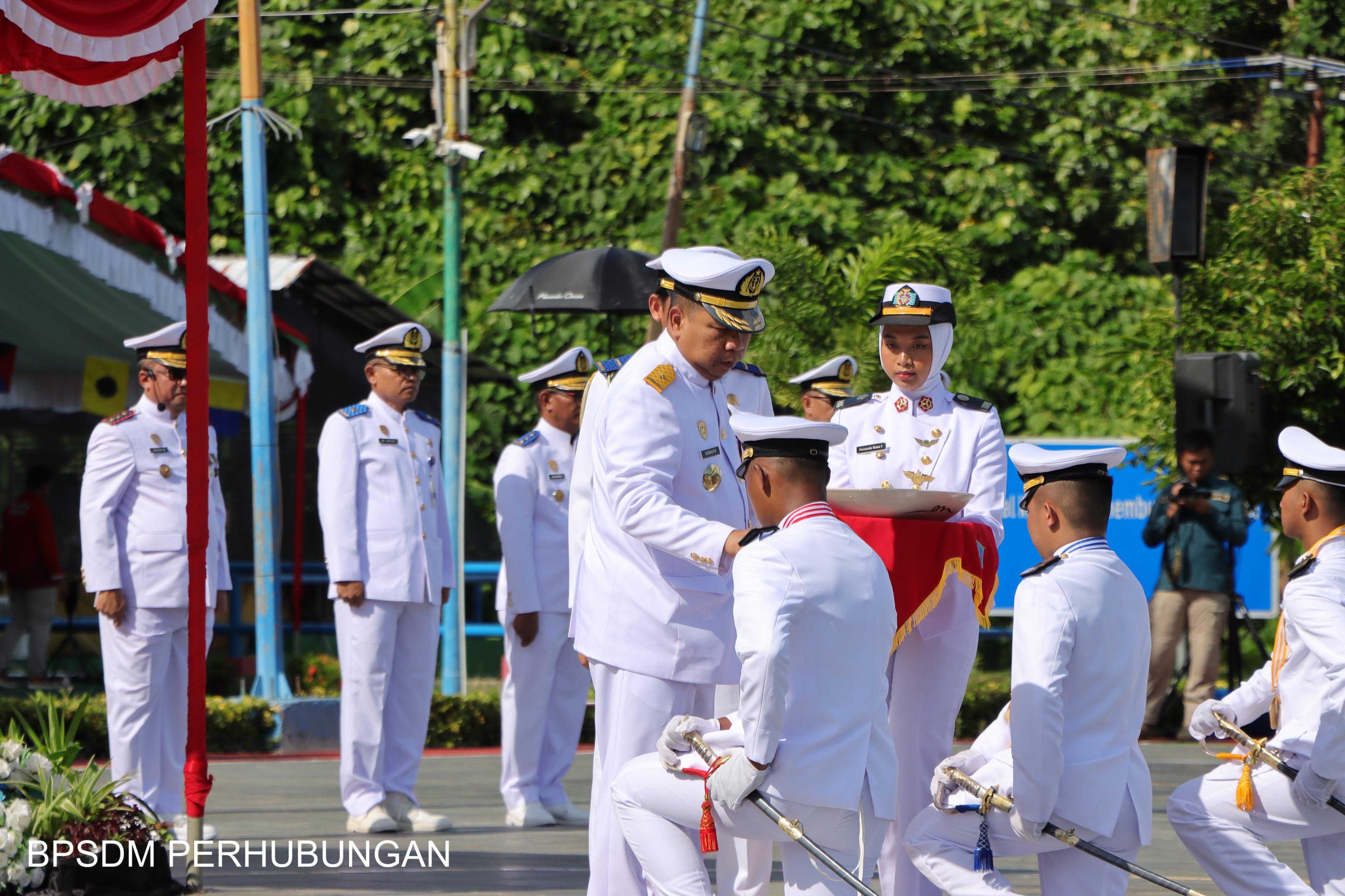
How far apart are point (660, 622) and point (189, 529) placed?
182cm

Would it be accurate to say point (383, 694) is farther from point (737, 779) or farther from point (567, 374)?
point (737, 779)

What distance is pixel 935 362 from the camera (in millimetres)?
6328

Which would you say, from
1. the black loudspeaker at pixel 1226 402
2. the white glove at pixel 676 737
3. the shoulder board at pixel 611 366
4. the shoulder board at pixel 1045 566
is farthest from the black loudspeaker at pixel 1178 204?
the white glove at pixel 676 737

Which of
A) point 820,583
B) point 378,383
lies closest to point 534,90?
point 378,383

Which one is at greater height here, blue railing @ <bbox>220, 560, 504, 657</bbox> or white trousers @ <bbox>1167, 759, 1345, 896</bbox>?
white trousers @ <bbox>1167, 759, 1345, 896</bbox>

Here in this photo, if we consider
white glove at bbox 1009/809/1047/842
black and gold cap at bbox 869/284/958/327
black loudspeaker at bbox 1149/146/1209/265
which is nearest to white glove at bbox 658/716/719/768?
white glove at bbox 1009/809/1047/842

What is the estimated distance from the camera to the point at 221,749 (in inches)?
466

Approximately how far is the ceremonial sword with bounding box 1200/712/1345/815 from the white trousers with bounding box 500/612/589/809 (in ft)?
12.8

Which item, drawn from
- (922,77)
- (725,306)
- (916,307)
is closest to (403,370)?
(916,307)

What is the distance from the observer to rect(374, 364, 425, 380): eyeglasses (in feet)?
27.0

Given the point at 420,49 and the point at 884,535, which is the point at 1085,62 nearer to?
the point at 420,49

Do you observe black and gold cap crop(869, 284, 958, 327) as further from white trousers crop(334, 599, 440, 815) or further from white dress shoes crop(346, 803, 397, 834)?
white dress shoes crop(346, 803, 397, 834)

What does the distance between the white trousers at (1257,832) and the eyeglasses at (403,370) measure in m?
4.22

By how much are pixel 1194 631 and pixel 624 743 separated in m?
8.11
